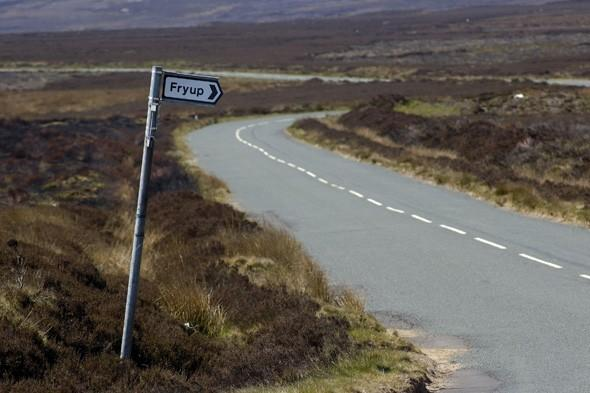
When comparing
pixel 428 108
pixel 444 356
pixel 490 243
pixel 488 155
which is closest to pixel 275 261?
pixel 490 243

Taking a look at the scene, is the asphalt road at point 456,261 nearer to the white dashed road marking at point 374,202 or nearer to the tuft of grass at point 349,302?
the white dashed road marking at point 374,202

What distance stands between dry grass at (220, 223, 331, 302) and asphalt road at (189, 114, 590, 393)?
0.75 meters

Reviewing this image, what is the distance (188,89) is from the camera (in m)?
8.41

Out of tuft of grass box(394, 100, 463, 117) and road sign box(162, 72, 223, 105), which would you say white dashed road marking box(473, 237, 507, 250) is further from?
tuft of grass box(394, 100, 463, 117)

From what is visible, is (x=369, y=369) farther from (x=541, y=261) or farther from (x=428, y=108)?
(x=428, y=108)

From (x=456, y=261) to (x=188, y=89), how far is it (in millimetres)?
8359

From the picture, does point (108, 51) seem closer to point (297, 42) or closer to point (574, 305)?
point (297, 42)

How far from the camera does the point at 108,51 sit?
17762 centimetres

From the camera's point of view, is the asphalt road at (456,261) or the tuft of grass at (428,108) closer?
the asphalt road at (456,261)

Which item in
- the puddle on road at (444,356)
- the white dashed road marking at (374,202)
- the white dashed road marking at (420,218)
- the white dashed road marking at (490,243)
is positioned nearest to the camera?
the puddle on road at (444,356)

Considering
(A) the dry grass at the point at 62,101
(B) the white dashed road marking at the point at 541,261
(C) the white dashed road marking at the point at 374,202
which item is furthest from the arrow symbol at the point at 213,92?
(A) the dry grass at the point at 62,101

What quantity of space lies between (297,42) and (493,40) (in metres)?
42.8

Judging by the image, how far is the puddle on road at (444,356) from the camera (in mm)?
9102

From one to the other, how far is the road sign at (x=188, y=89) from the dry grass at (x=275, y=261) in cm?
438
